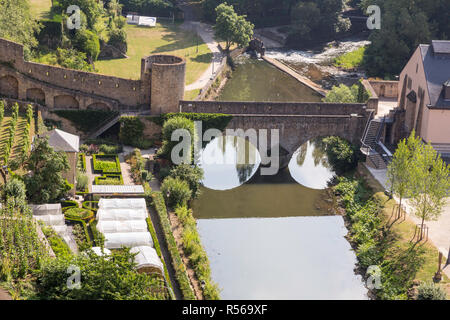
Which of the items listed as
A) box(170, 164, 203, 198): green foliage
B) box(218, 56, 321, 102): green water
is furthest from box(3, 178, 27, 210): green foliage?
box(218, 56, 321, 102): green water

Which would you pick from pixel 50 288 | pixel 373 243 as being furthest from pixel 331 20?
pixel 50 288

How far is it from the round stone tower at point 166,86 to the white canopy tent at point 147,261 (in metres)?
18.9

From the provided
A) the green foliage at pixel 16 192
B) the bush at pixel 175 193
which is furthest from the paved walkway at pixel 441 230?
the green foliage at pixel 16 192

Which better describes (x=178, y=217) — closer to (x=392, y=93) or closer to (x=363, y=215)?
(x=363, y=215)

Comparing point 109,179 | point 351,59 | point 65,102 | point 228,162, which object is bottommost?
point 228,162

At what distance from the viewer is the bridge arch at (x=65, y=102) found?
Answer: 57.9m

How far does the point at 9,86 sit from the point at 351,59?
4150cm

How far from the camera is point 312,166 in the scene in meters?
58.7

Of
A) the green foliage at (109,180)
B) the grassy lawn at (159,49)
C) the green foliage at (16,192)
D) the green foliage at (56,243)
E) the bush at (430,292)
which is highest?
the green foliage at (16,192)

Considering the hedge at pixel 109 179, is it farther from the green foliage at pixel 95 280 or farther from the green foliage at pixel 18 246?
the green foliage at pixel 95 280

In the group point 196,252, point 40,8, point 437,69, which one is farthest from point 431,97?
point 40,8

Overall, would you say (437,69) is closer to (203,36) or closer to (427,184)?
(427,184)

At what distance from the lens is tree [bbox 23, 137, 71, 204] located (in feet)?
146

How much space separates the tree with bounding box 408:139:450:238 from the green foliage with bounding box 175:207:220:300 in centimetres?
1197
